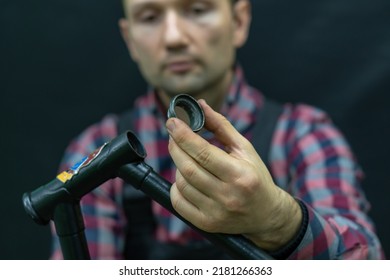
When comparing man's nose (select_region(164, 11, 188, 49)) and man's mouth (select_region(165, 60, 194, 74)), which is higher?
man's nose (select_region(164, 11, 188, 49))

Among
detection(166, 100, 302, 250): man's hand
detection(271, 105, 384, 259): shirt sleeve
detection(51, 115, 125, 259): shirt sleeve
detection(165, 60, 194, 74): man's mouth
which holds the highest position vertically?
detection(165, 60, 194, 74): man's mouth

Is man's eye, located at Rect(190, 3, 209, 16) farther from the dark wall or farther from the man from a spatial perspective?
the dark wall

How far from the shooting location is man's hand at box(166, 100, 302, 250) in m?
0.47

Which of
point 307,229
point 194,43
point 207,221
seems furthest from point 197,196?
point 194,43

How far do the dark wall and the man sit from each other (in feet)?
0.32

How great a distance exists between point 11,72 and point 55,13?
13 centimetres

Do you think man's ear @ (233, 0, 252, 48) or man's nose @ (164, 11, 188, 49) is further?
man's ear @ (233, 0, 252, 48)

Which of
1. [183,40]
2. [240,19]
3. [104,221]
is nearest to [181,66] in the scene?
[183,40]

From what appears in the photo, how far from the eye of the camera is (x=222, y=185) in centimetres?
48

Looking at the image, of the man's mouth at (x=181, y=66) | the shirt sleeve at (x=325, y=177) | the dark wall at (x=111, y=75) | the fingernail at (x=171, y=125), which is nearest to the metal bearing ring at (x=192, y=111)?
the fingernail at (x=171, y=125)

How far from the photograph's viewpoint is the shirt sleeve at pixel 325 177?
0.64 metres

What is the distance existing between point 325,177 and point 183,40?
0.26 m

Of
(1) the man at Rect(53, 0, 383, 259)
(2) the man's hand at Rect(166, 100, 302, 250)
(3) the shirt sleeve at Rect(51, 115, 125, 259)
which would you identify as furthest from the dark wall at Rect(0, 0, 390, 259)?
(2) the man's hand at Rect(166, 100, 302, 250)

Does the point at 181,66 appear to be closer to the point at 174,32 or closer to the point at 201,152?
the point at 174,32
